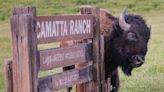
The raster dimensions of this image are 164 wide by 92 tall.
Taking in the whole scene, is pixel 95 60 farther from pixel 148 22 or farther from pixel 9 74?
pixel 148 22

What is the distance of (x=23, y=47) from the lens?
4.26 metres

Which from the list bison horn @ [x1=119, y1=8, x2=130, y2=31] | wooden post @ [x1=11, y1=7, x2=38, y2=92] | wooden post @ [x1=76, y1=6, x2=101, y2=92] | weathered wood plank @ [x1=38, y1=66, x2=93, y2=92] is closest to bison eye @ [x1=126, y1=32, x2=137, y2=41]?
bison horn @ [x1=119, y1=8, x2=130, y2=31]

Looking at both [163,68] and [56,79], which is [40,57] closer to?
[56,79]

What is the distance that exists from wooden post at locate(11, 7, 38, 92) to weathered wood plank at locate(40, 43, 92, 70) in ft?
0.90

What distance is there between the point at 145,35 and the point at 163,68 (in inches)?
159

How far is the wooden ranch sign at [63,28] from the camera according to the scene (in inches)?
179

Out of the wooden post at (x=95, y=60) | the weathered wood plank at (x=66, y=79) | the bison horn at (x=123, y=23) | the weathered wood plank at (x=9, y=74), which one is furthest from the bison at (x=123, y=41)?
the weathered wood plank at (x=9, y=74)

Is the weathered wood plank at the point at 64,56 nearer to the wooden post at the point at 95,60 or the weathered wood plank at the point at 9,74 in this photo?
the wooden post at the point at 95,60

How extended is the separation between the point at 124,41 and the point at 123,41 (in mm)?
19

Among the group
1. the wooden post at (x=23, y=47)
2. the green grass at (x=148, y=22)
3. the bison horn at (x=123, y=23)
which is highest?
the wooden post at (x=23, y=47)

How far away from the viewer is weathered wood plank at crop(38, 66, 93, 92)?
4.69 m

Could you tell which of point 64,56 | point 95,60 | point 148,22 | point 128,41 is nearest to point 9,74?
point 64,56

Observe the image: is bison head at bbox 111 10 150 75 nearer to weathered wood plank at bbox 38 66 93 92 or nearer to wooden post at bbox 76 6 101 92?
wooden post at bbox 76 6 101 92

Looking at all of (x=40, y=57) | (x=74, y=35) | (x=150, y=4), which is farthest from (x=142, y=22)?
(x=150, y=4)
